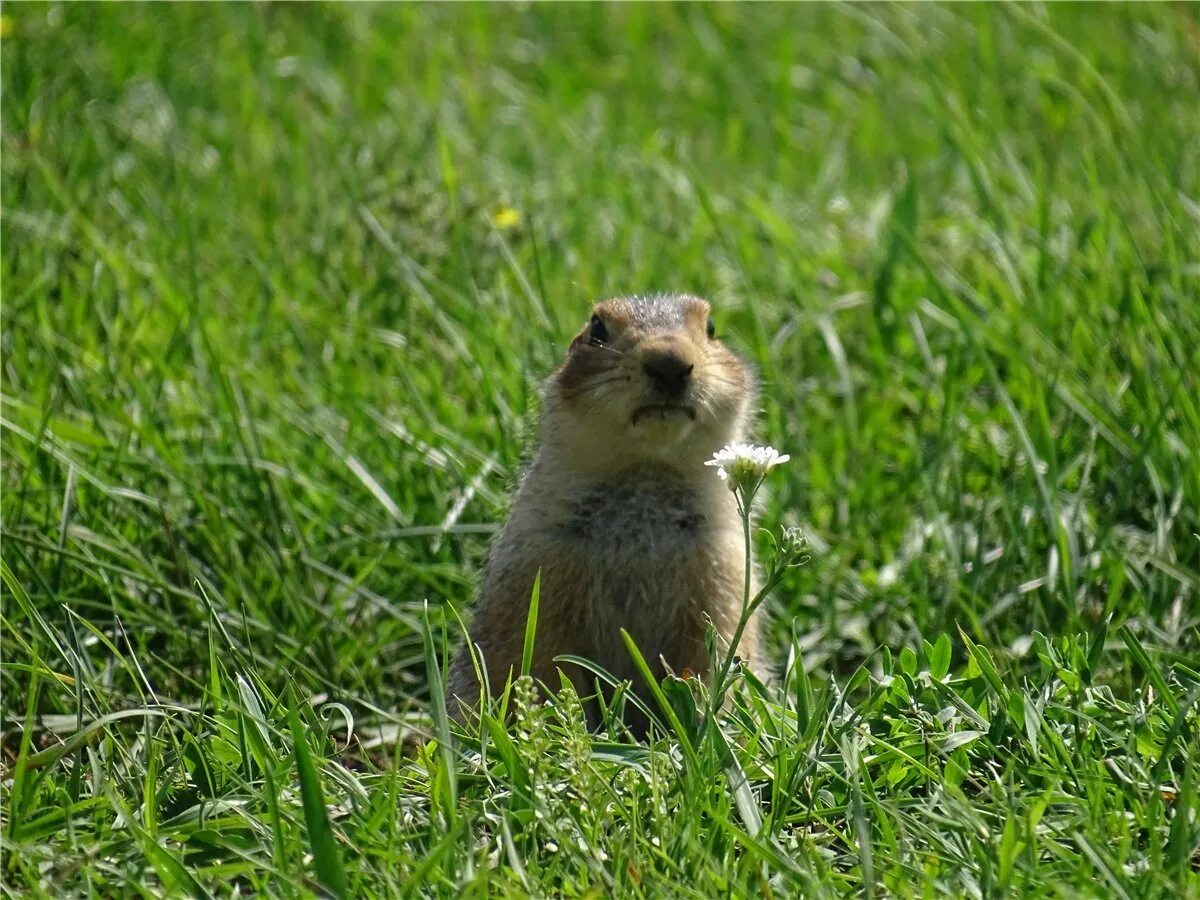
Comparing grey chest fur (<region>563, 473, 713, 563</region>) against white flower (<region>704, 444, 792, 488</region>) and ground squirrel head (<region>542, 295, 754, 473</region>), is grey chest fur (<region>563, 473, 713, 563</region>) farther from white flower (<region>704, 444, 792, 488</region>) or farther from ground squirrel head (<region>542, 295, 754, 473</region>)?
white flower (<region>704, 444, 792, 488</region>)

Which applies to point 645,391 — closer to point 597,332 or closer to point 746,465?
point 597,332

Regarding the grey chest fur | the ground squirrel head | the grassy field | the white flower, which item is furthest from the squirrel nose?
the white flower

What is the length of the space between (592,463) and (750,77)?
4729mm

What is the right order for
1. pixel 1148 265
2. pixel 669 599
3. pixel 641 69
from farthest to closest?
pixel 641 69 → pixel 1148 265 → pixel 669 599

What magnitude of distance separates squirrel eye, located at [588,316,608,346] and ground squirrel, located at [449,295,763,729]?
0.15ft

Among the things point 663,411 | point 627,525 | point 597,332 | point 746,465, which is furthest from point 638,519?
point 746,465

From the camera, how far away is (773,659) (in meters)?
4.70

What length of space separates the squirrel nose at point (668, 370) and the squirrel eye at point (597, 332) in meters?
0.31

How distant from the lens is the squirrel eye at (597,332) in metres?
4.15

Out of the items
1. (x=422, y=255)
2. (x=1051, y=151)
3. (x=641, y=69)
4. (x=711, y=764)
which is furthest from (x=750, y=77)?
(x=711, y=764)

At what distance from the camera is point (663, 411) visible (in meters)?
3.86

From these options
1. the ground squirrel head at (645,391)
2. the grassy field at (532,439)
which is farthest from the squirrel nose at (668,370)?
the grassy field at (532,439)

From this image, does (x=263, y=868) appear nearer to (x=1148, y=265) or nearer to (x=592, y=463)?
(x=592, y=463)

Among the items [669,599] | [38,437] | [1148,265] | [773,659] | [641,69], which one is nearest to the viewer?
[669,599]
